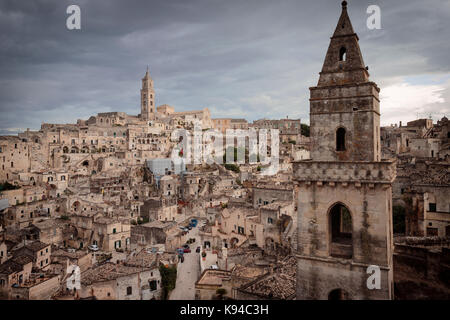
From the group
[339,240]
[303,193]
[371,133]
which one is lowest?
[339,240]

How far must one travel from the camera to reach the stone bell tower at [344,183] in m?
10.6

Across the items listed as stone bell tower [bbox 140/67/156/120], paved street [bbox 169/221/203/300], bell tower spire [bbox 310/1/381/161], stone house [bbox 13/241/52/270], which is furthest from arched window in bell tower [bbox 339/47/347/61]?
stone bell tower [bbox 140/67/156/120]

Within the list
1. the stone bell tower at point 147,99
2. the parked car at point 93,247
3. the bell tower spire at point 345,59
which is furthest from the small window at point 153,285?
the stone bell tower at point 147,99

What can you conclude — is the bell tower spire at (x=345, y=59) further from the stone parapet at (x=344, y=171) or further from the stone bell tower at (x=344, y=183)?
the stone parapet at (x=344, y=171)

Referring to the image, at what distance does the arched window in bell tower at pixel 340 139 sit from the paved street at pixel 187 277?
15.0 metres

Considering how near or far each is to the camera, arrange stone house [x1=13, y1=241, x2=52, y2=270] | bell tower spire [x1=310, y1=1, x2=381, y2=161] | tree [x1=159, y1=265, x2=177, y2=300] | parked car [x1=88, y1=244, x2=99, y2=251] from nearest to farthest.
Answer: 1. bell tower spire [x1=310, y1=1, x2=381, y2=161]
2. tree [x1=159, y1=265, x2=177, y2=300]
3. stone house [x1=13, y1=241, x2=52, y2=270]
4. parked car [x1=88, y1=244, x2=99, y2=251]

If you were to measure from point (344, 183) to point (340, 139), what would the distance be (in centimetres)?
184

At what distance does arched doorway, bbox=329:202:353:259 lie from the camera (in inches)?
449

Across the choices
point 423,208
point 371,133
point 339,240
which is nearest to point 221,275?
point 339,240

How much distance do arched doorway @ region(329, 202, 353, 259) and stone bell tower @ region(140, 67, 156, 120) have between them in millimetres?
97051

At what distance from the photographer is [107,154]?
233 ft

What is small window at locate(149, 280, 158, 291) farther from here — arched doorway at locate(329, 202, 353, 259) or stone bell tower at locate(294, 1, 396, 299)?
arched doorway at locate(329, 202, 353, 259)

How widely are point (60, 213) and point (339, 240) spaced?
1482 inches
